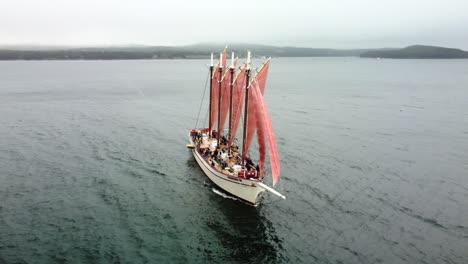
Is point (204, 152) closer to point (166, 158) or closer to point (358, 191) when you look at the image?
point (166, 158)

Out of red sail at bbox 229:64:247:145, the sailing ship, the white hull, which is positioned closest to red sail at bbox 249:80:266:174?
the sailing ship

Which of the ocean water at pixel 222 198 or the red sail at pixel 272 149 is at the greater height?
the red sail at pixel 272 149

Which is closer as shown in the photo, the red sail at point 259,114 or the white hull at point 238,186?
the red sail at point 259,114

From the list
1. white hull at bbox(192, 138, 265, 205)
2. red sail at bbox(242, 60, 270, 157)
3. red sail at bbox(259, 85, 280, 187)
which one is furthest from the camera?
red sail at bbox(242, 60, 270, 157)

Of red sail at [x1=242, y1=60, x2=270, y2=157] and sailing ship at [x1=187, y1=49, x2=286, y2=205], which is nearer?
sailing ship at [x1=187, y1=49, x2=286, y2=205]

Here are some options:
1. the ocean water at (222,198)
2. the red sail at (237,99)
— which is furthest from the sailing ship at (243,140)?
the ocean water at (222,198)

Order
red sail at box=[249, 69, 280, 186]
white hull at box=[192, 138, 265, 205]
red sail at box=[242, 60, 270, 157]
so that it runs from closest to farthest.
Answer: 1. red sail at box=[249, 69, 280, 186]
2. white hull at box=[192, 138, 265, 205]
3. red sail at box=[242, 60, 270, 157]

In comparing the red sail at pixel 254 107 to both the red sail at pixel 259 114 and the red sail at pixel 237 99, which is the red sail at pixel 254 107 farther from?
the red sail at pixel 237 99

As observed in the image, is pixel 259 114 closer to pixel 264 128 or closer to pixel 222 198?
pixel 264 128

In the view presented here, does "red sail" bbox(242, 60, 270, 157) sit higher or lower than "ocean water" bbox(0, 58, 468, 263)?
higher

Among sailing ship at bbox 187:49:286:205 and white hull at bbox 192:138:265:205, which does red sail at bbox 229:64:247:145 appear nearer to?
sailing ship at bbox 187:49:286:205
